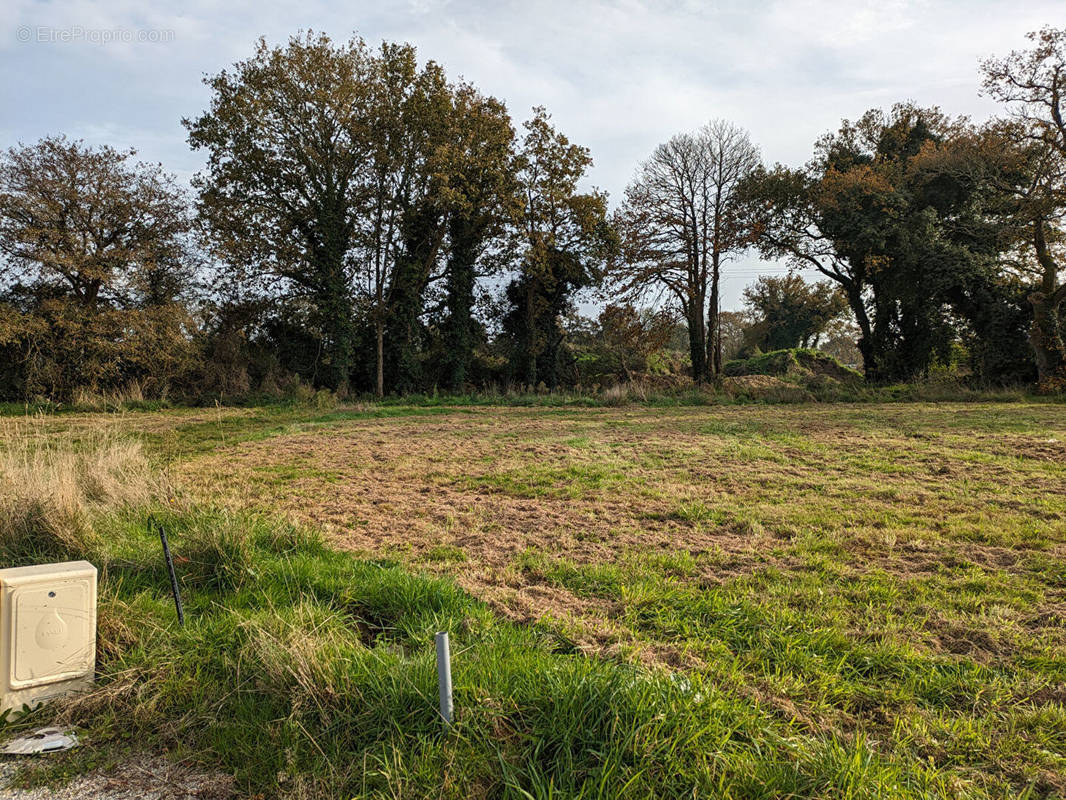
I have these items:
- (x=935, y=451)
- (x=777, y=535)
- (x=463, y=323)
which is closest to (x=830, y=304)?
(x=463, y=323)

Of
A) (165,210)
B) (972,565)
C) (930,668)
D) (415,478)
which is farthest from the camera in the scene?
(165,210)

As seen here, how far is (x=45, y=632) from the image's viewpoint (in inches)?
111

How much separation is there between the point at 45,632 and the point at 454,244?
23123 mm

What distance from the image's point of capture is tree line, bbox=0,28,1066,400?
1775 cm

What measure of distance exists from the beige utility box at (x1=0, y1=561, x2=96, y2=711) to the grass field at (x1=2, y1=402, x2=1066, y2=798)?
21 centimetres

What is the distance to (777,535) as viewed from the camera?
5.00m

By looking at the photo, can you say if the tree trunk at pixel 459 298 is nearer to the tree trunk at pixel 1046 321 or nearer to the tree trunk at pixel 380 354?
the tree trunk at pixel 380 354

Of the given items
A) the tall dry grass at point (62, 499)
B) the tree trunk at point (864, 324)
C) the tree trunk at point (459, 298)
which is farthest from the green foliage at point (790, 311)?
the tall dry grass at point (62, 499)

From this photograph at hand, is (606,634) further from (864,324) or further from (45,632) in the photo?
(864,324)

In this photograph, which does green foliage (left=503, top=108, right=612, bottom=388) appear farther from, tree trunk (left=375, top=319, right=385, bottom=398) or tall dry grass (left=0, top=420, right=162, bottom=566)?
tall dry grass (left=0, top=420, right=162, bottom=566)

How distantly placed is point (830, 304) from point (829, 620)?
3611 cm

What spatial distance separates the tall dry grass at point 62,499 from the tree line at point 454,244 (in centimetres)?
1385

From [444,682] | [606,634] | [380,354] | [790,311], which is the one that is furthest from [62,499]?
[790,311]

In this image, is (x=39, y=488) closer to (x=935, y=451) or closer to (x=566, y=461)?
(x=566, y=461)
